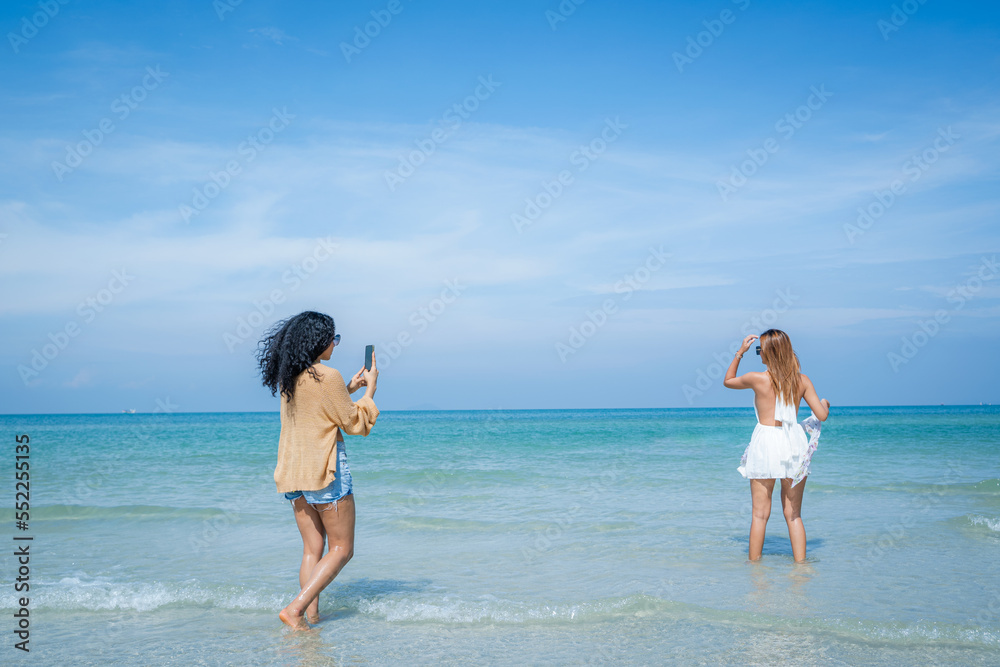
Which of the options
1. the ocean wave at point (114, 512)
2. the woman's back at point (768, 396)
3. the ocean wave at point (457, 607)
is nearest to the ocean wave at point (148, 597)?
the ocean wave at point (457, 607)

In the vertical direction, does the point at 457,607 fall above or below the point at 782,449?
below

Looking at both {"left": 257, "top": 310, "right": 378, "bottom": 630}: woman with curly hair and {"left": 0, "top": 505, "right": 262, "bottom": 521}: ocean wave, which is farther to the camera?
{"left": 0, "top": 505, "right": 262, "bottom": 521}: ocean wave

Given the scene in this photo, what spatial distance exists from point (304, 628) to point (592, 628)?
1.90 metres

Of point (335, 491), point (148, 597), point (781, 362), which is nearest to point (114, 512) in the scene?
point (148, 597)

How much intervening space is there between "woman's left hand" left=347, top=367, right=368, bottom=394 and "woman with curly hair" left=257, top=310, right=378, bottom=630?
11 centimetres

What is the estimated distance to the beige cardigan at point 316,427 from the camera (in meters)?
4.10

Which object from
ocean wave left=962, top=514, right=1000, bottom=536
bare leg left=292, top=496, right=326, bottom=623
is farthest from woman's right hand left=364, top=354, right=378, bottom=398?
ocean wave left=962, top=514, right=1000, bottom=536

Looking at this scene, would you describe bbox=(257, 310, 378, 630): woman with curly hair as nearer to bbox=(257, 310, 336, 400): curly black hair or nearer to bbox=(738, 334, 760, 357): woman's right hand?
bbox=(257, 310, 336, 400): curly black hair

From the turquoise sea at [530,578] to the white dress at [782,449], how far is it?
0.86 meters

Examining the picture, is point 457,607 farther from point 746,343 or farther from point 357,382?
point 746,343

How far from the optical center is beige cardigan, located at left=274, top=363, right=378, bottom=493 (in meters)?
4.10

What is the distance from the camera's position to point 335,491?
420 centimetres

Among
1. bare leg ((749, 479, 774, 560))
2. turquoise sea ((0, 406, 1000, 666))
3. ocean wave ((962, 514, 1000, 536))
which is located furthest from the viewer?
ocean wave ((962, 514, 1000, 536))

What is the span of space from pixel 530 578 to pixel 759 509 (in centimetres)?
212
